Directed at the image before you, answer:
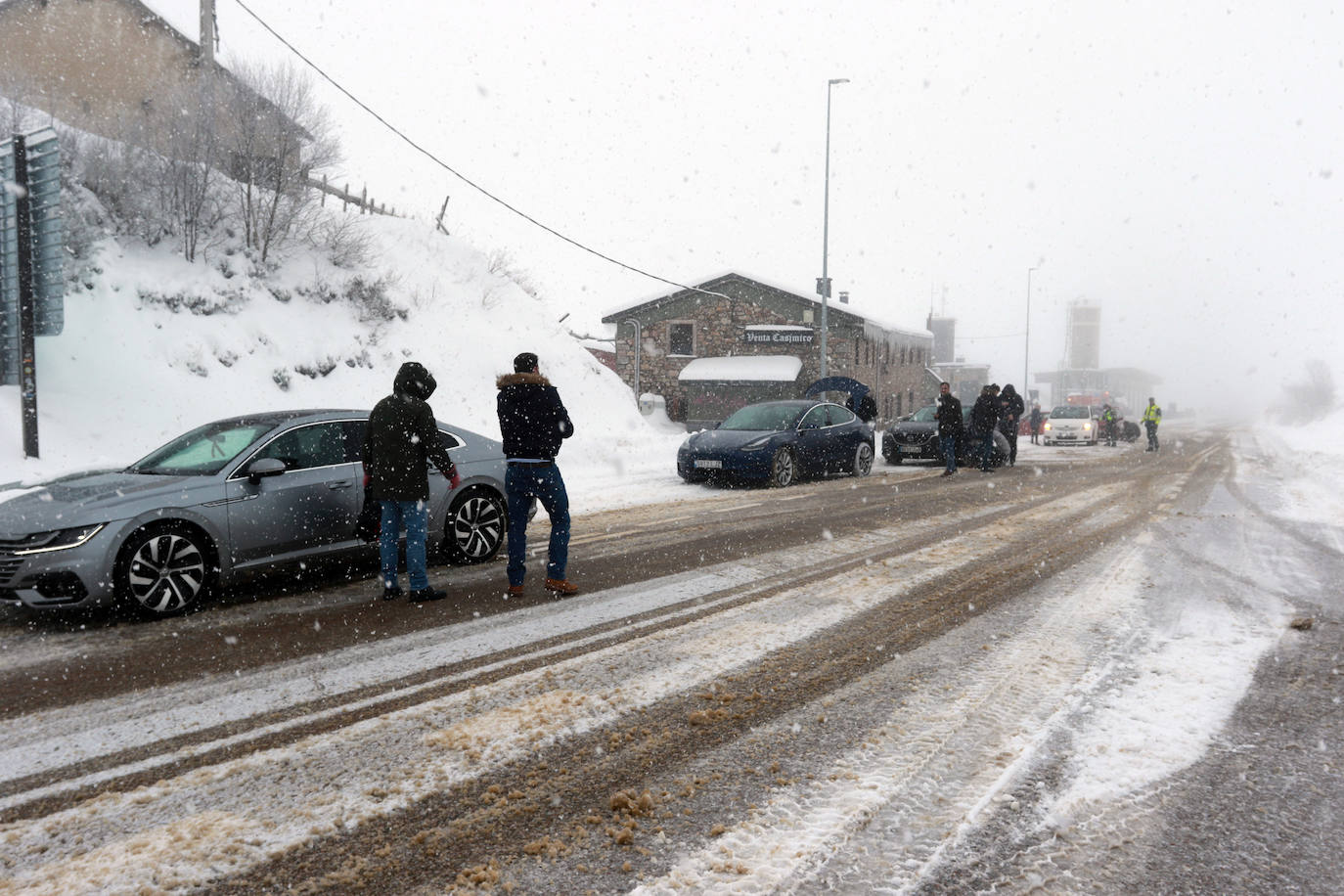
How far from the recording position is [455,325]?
24.8 metres

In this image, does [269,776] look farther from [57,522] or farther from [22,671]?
[57,522]

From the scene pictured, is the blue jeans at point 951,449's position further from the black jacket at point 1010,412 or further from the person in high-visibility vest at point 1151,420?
the person in high-visibility vest at point 1151,420

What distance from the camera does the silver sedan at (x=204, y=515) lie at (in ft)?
16.5

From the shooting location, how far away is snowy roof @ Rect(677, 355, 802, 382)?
117 ft

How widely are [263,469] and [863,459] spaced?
1240 centimetres

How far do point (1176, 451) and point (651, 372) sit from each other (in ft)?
71.7

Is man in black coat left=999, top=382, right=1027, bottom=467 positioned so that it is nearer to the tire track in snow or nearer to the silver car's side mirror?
the tire track in snow

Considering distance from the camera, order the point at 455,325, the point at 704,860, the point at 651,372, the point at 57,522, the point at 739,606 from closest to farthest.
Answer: the point at 704,860, the point at 57,522, the point at 739,606, the point at 455,325, the point at 651,372

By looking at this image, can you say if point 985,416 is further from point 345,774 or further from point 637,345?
point 637,345

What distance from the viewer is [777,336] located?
37406 mm

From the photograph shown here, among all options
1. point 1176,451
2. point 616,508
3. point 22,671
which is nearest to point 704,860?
point 22,671

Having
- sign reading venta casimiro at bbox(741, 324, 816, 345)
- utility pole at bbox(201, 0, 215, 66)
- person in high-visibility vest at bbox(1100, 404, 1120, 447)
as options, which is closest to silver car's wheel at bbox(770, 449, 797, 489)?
utility pole at bbox(201, 0, 215, 66)

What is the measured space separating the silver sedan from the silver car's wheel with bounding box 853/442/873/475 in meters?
10.3

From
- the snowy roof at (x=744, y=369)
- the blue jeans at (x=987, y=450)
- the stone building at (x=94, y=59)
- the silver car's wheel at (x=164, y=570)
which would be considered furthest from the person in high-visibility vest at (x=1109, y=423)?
the silver car's wheel at (x=164, y=570)
